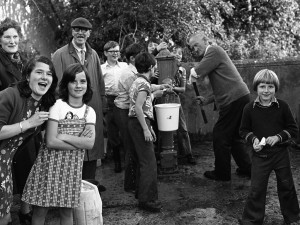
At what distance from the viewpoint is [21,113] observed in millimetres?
3424

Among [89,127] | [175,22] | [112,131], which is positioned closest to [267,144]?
[89,127]

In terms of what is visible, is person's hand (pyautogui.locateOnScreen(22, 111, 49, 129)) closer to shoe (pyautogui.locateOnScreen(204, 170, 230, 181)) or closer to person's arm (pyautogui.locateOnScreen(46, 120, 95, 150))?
person's arm (pyautogui.locateOnScreen(46, 120, 95, 150))

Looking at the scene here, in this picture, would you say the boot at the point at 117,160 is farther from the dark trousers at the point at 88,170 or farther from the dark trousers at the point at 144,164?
the dark trousers at the point at 144,164

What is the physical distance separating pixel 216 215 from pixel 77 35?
2528 mm

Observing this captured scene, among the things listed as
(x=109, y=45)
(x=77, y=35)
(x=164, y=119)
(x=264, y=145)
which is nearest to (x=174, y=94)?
(x=164, y=119)

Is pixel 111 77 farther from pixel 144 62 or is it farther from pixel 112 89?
pixel 144 62

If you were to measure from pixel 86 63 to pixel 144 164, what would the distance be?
4.49 feet

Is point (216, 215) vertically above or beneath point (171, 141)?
beneath

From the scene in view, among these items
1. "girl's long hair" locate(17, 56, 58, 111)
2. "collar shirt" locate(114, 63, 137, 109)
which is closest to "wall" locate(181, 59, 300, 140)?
"collar shirt" locate(114, 63, 137, 109)

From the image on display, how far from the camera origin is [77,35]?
16.4 ft

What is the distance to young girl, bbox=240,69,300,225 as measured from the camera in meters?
4.07

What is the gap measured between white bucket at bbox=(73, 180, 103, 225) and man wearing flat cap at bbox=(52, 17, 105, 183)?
4.22 feet

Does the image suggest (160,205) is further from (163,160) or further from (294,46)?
(294,46)

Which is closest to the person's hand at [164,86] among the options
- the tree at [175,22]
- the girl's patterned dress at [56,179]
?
the girl's patterned dress at [56,179]
